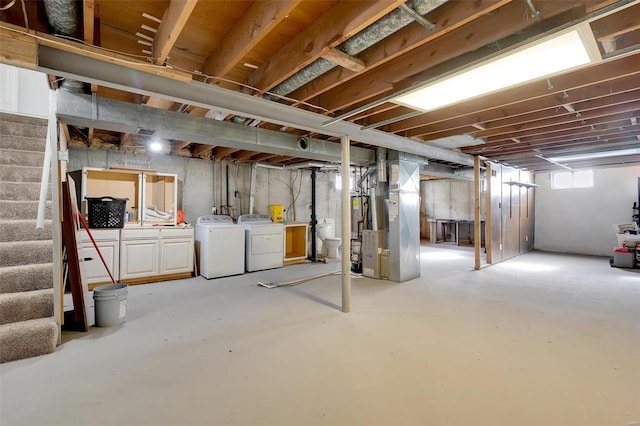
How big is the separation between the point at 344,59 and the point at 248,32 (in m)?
0.67

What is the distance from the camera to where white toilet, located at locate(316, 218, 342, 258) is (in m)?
6.94

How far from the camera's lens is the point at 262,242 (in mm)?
5594

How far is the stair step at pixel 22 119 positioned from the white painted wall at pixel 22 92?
61 cm

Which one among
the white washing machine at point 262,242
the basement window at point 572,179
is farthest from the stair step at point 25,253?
the basement window at point 572,179

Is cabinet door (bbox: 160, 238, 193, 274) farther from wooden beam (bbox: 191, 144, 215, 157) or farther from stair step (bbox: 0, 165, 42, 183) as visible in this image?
stair step (bbox: 0, 165, 42, 183)

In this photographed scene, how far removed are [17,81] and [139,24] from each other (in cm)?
437

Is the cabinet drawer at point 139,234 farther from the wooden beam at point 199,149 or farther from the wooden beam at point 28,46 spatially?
the wooden beam at point 28,46

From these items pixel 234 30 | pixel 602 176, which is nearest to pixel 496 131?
pixel 234 30

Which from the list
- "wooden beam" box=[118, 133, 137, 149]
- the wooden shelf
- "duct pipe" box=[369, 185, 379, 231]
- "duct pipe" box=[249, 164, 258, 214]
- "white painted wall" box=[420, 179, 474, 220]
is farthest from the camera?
"white painted wall" box=[420, 179, 474, 220]

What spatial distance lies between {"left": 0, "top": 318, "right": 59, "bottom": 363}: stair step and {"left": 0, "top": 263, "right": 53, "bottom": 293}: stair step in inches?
13.6

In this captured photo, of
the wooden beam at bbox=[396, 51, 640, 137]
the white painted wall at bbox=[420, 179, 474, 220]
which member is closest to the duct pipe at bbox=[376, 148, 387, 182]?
the wooden beam at bbox=[396, 51, 640, 137]

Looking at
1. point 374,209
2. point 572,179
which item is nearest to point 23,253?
point 374,209

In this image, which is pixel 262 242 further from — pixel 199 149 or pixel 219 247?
pixel 199 149

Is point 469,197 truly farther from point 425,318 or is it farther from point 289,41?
point 289,41
